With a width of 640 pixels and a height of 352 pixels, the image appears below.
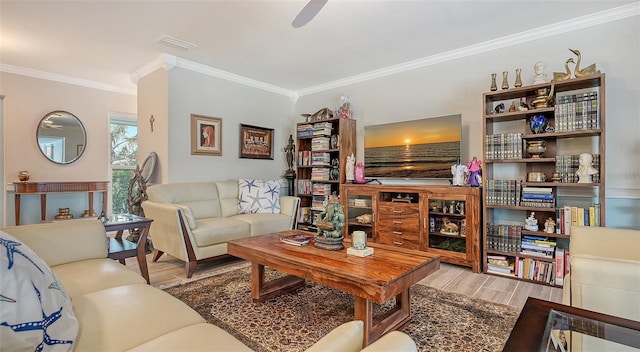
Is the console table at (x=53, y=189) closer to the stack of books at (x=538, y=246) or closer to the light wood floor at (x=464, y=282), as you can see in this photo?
the light wood floor at (x=464, y=282)

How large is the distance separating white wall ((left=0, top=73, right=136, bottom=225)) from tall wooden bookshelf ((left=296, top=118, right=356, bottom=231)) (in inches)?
127

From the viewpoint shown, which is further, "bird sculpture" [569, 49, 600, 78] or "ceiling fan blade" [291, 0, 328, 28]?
"bird sculpture" [569, 49, 600, 78]

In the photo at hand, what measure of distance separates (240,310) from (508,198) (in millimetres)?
2664

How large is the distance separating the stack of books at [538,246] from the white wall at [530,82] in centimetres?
57

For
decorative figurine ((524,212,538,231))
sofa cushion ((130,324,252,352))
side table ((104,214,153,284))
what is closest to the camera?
sofa cushion ((130,324,252,352))

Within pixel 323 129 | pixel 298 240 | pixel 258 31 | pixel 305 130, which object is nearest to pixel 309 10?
pixel 258 31

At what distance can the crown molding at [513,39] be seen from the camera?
268 centimetres

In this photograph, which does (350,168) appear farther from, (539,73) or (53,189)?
(53,189)

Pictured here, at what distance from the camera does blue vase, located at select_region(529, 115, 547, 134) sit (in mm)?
2871

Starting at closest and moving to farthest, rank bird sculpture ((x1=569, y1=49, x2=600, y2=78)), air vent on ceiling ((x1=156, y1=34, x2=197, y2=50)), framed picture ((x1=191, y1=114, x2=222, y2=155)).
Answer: bird sculpture ((x1=569, y1=49, x2=600, y2=78)) → air vent on ceiling ((x1=156, y1=34, x2=197, y2=50)) → framed picture ((x1=191, y1=114, x2=222, y2=155))

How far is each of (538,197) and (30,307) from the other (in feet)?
11.5

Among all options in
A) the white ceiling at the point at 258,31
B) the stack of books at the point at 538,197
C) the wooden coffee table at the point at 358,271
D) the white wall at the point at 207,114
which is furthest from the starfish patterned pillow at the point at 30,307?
the stack of books at the point at 538,197

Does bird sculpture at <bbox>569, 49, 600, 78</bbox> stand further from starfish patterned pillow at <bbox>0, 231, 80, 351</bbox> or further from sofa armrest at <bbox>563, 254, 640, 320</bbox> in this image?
starfish patterned pillow at <bbox>0, 231, 80, 351</bbox>

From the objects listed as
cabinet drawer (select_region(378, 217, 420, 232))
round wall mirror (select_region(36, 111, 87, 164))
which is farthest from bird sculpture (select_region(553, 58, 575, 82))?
round wall mirror (select_region(36, 111, 87, 164))
